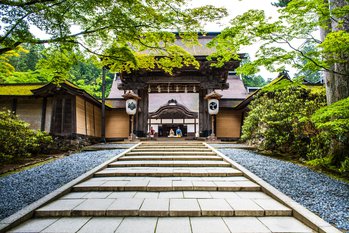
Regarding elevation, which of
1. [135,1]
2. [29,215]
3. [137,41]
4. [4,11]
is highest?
[135,1]

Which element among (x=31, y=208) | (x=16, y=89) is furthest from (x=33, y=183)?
(x=16, y=89)

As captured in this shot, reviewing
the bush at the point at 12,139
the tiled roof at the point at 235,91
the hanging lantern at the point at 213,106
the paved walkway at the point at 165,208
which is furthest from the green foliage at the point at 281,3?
the bush at the point at 12,139

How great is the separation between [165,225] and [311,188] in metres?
3.29

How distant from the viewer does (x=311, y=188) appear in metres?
4.10

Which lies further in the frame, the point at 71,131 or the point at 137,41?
the point at 71,131

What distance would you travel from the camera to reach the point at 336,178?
4824 mm

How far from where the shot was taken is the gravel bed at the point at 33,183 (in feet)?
11.6

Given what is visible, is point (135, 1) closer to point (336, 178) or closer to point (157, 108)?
point (336, 178)

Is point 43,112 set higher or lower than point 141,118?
higher

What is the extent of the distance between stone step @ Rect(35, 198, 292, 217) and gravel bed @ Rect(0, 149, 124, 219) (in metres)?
0.59

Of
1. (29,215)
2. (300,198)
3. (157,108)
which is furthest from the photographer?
(157,108)

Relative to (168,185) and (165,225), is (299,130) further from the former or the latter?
(165,225)

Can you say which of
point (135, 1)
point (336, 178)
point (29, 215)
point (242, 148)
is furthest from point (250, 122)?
point (29, 215)

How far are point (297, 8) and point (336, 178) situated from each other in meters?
4.18
